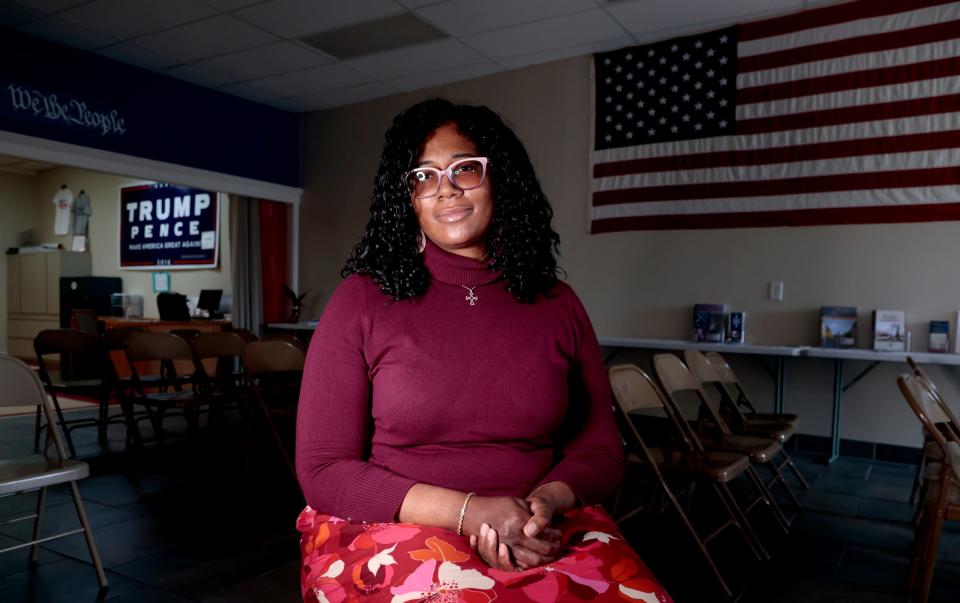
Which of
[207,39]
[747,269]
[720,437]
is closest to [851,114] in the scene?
[747,269]

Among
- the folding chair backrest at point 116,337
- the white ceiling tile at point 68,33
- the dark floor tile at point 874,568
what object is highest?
the white ceiling tile at point 68,33

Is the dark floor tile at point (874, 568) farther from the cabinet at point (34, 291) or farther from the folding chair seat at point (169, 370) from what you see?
the cabinet at point (34, 291)

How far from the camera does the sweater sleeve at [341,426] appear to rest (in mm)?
1171

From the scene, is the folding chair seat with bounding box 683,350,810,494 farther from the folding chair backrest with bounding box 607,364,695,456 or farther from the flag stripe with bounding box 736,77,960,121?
the flag stripe with bounding box 736,77,960,121

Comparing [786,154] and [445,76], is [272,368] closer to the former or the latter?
[445,76]

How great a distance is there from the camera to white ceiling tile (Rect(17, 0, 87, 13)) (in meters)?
4.88

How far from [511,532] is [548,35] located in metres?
5.02

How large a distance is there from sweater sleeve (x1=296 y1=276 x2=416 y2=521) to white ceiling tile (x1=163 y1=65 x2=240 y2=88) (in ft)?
19.5

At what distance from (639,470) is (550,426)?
3.24 metres

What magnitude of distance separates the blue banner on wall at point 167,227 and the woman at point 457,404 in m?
7.90

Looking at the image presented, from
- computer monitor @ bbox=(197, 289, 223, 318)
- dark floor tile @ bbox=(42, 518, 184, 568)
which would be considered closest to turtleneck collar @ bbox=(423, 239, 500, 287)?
dark floor tile @ bbox=(42, 518, 184, 568)

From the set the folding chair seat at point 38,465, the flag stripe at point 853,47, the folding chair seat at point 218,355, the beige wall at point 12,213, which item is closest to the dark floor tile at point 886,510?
the flag stripe at point 853,47

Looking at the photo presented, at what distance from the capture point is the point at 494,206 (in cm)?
139

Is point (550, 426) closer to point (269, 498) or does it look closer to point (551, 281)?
point (551, 281)
